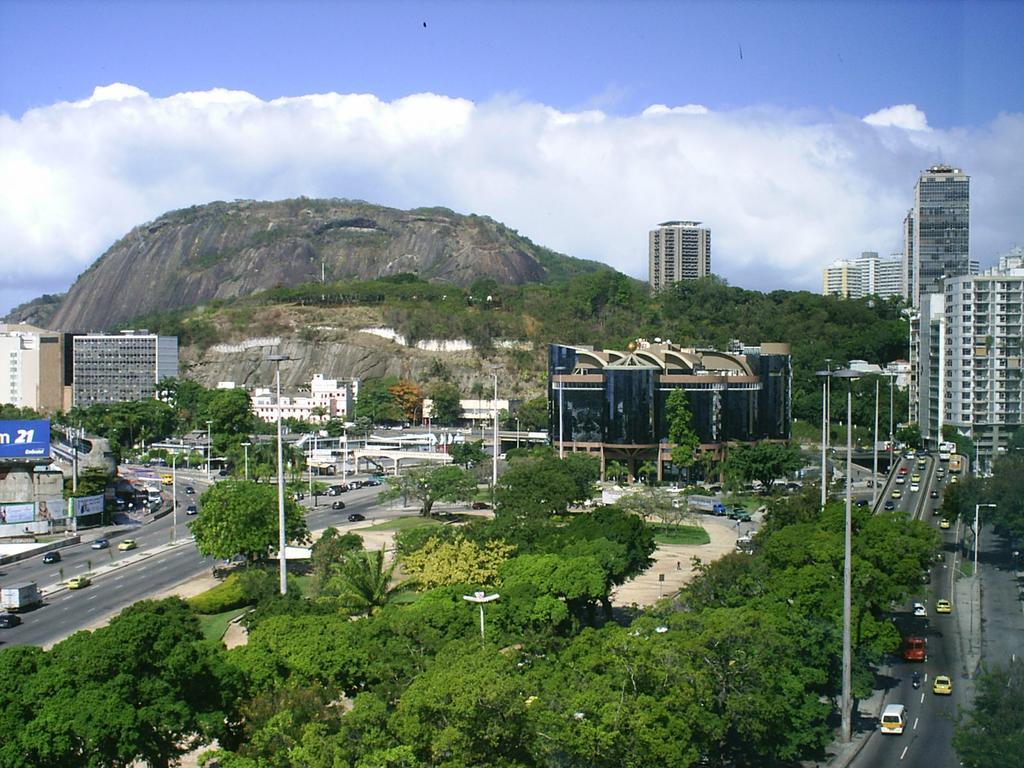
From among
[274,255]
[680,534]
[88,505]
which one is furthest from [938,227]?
[274,255]

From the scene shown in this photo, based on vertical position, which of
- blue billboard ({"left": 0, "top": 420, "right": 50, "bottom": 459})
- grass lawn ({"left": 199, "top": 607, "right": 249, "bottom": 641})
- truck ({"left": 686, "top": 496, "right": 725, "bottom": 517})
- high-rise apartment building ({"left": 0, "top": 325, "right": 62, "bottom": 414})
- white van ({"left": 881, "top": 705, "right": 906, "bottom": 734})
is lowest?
grass lawn ({"left": 199, "top": 607, "right": 249, "bottom": 641})

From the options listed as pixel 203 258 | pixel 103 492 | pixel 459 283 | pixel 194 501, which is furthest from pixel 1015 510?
pixel 203 258

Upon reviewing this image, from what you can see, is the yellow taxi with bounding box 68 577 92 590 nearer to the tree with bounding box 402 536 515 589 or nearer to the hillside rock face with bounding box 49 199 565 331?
the tree with bounding box 402 536 515 589

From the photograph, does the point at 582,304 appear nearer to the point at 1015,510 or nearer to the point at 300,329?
the point at 300,329

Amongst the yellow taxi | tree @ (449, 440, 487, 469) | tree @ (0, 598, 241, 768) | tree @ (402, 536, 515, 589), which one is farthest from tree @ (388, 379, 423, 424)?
tree @ (0, 598, 241, 768)

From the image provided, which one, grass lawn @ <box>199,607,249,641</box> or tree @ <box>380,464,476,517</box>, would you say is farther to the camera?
tree @ <box>380,464,476,517</box>
